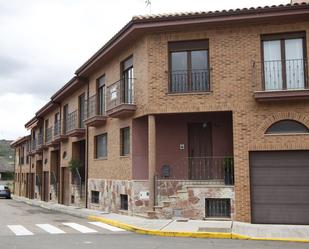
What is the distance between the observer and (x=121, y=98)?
63.5ft

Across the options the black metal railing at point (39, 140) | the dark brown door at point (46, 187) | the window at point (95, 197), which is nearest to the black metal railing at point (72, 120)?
the window at point (95, 197)

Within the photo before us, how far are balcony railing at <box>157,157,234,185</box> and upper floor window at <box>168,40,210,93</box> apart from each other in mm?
2916

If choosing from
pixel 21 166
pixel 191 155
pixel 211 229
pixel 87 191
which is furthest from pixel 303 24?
pixel 21 166

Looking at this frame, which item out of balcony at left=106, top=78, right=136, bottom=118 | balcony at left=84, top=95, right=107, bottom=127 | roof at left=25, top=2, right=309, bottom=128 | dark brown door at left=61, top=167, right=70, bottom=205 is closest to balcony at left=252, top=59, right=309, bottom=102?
roof at left=25, top=2, right=309, bottom=128

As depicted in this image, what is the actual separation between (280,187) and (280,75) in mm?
3973

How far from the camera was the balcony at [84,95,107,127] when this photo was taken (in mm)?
21203

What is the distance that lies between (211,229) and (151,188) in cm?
366

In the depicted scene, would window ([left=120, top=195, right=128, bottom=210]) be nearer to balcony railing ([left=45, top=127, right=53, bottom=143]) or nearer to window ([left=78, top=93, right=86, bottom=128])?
window ([left=78, top=93, right=86, bottom=128])

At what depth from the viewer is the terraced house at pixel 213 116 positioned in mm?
15414

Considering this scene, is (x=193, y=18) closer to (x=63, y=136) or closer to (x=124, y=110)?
(x=124, y=110)

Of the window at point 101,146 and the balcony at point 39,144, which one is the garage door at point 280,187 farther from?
the balcony at point 39,144

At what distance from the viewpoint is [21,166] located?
50.9 meters

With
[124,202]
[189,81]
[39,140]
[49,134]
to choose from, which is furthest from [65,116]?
[189,81]

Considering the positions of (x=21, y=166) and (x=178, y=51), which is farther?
(x=21, y=166)
